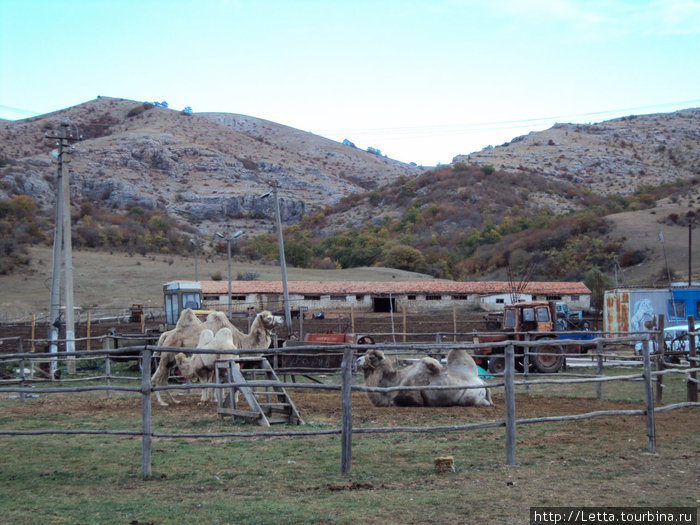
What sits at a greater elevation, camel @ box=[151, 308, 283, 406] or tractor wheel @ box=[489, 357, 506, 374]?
camel @ box=[151, 308, 283, 406]

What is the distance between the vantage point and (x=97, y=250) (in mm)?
60531

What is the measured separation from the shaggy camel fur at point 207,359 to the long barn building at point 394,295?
26.9m

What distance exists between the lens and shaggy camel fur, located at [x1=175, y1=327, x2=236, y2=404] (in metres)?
12.2

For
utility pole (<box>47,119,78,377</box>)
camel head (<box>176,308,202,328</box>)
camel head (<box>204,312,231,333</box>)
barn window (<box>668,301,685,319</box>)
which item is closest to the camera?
camel head (<box>176,308,202,328</box>)

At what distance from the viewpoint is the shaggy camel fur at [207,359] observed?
12180 millimetres

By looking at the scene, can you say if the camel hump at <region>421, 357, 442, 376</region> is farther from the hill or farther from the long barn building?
the hill

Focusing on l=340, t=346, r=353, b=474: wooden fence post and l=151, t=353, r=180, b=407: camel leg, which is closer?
l=340, t=346, r=353, b=474: wooden fence post

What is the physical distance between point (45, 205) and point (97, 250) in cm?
1912

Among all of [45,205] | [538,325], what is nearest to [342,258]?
[45,205]

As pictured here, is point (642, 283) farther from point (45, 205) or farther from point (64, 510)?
point (45, 205)

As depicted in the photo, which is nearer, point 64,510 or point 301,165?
point 64,510

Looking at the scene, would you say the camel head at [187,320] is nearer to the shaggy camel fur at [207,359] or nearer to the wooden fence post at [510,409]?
the shaggy camel fur at [207,359]

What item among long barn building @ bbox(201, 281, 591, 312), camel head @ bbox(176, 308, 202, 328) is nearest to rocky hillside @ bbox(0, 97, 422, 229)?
long barn building @ bbox(201, 281, 591, 312)

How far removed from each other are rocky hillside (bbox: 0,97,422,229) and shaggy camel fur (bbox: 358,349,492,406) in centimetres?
7258
